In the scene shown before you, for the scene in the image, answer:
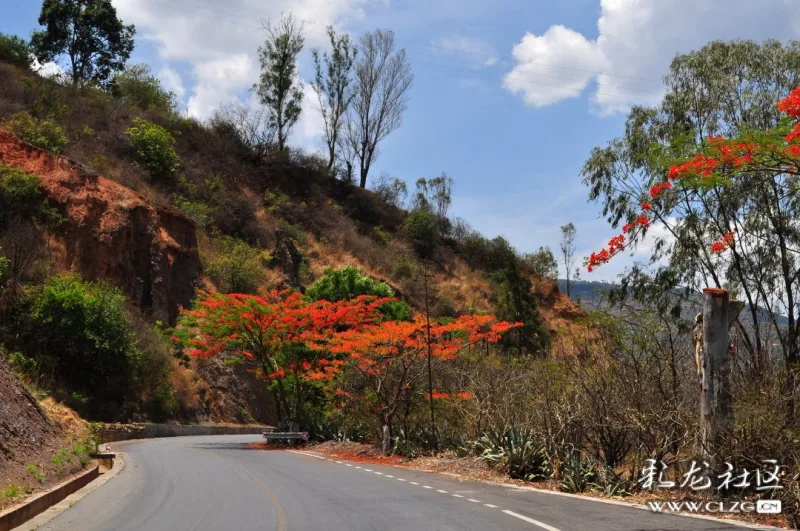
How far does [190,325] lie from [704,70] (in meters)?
21.9

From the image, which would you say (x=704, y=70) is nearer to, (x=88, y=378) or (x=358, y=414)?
(x=358, y=414)

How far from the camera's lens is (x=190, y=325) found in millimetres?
30203

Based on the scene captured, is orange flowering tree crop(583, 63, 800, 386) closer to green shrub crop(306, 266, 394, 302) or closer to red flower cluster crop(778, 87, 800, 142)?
red flower cluster crop(778, 87, 800, 142)

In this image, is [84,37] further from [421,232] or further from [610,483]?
[610,483]

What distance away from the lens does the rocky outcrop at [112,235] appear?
3831cm

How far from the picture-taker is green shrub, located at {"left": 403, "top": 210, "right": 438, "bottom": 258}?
2655 inches

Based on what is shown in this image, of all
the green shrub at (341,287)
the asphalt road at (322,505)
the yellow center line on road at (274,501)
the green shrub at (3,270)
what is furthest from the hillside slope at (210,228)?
the yellow center line on road at (274,501)

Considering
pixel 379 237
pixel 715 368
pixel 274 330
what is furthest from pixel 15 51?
pixel 715 368

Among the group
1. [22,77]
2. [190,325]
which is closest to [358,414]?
[190,325]

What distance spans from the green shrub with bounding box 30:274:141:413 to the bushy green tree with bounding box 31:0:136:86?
33.1 m

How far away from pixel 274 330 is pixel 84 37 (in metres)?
44.5

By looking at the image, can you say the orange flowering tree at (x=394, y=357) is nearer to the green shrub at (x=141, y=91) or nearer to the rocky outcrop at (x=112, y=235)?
the rocky outcrop at (x=112, y=235)

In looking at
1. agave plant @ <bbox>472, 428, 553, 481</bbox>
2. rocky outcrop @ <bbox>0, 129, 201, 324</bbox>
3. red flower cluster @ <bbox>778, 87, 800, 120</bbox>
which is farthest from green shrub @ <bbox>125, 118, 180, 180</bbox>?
red flower cluster @ <bbox>778, 87, 800, 120</bbox>

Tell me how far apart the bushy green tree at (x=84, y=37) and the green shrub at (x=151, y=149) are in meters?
9.32
